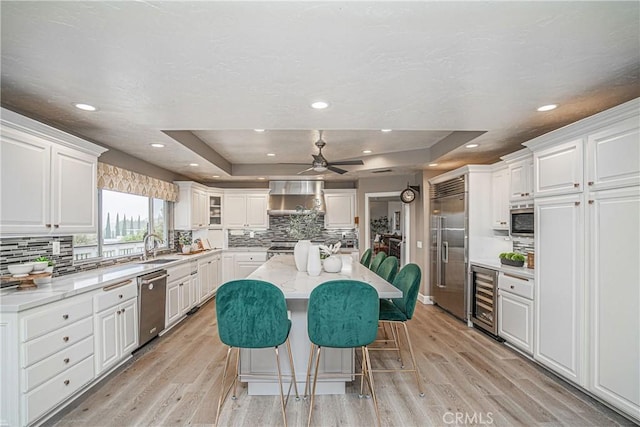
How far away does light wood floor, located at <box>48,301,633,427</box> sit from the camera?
7.87 feet

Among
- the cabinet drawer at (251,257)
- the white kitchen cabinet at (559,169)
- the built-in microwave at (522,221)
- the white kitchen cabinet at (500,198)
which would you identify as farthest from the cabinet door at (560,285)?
the cabinet drawer at (251,257)

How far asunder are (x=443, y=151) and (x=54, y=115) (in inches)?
168

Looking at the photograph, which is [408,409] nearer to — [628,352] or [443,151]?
[628,352]

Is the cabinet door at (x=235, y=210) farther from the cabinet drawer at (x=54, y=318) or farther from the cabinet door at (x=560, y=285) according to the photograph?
the cabinet door at (x=560, y=285)

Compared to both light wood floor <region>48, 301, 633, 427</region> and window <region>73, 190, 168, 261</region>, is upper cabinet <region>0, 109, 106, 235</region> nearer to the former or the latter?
window <region>73, 190, 168, 261</region>

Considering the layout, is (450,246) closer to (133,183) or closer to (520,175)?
(520,175)

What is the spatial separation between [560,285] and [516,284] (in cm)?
Answer: 66

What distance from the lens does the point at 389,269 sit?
143 inches

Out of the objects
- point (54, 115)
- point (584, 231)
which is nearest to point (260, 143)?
point (54, 115)

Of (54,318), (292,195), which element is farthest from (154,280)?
(292,195)

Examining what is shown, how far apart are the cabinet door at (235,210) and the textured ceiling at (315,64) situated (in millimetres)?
3639

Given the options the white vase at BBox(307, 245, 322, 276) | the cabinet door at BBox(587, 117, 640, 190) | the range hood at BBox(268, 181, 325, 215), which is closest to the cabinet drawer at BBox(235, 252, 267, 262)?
the range hood at BBox(268, 181, 325, 215)

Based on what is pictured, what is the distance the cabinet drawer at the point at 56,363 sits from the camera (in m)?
2.14

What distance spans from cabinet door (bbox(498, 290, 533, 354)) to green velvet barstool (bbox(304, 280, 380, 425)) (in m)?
1.99
